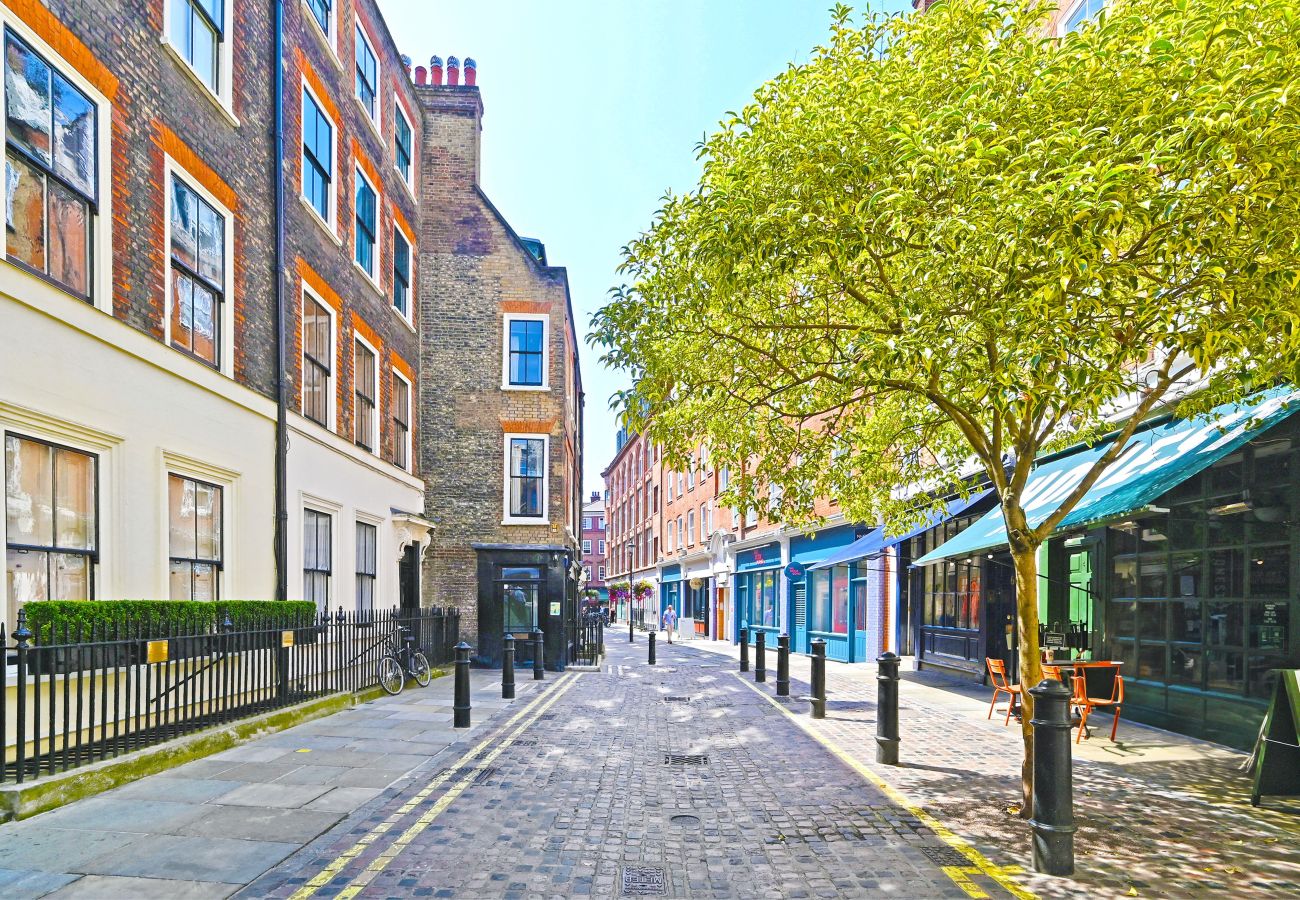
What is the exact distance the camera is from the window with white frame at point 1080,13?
12695mm

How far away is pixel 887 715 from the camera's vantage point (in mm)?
8273

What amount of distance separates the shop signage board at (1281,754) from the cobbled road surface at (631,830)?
9.60ft

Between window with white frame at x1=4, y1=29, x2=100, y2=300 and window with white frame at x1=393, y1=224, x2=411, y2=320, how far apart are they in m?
10.3

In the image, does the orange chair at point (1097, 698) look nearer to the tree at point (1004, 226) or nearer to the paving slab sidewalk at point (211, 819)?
the tree at point (1004, 226)

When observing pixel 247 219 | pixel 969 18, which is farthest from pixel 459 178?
pixel 969 18

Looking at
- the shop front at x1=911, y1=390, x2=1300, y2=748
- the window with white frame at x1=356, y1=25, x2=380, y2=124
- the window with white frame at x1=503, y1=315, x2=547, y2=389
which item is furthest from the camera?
the window with white frame at x1=503, y1=315, x2=547, y2=389

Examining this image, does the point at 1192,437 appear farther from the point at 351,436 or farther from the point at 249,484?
the point at 351,436

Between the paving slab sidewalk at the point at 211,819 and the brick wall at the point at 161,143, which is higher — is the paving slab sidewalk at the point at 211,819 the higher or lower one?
the lower one

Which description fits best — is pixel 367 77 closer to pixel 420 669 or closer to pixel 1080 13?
pixel 420 669

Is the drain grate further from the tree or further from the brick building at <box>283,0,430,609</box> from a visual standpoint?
the brick building at <box>283,0,430,609</box>

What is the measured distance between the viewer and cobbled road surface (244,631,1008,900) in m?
4.89

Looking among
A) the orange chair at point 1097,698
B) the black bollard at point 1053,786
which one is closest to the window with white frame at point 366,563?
the orange chair at point 1097,698

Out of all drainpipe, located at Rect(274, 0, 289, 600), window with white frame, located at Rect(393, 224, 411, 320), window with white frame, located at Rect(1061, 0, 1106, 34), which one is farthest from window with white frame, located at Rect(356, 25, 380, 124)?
window with white frame, located at Rect(1061, 0, 1106, 34)

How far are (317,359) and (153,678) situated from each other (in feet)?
20.8
